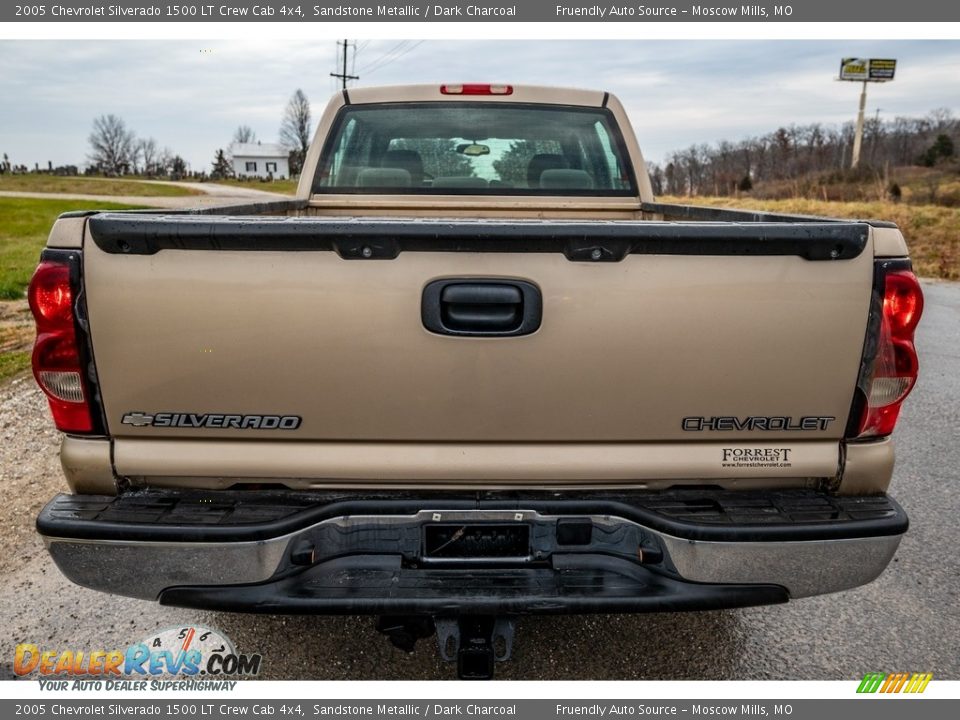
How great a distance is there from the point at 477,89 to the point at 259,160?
353 feet

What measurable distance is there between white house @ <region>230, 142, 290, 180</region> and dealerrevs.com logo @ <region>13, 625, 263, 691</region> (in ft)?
349

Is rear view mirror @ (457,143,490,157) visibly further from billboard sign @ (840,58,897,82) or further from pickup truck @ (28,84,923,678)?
billboard sign @ (840,58,897,82)

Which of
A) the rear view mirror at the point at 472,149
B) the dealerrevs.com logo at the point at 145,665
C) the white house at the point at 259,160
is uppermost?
→ the white house at the point at 259,160

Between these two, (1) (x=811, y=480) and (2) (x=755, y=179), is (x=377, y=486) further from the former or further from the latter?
(2) (x=755, y=179)

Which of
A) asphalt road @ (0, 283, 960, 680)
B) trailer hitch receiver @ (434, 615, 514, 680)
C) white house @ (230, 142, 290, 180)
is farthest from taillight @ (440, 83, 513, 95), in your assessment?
white house @ (230, 142, 290, 180)

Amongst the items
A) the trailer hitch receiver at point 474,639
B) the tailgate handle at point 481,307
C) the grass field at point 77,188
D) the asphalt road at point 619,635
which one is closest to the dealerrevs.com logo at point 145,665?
the asphalt road at point 619,635

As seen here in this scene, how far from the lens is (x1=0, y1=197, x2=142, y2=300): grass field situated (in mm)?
11546

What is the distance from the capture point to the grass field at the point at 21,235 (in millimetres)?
11546

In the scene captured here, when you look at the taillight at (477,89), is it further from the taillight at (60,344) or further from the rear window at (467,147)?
the taillight at (60,344)

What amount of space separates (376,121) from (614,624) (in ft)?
10.7

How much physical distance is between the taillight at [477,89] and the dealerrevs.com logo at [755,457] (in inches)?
120

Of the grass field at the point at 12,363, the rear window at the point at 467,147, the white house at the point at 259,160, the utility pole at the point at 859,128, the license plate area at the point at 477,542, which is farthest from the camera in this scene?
the white house at the point at 259,160

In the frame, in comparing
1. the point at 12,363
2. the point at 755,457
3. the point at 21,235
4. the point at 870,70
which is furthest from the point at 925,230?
the point at 870,70
